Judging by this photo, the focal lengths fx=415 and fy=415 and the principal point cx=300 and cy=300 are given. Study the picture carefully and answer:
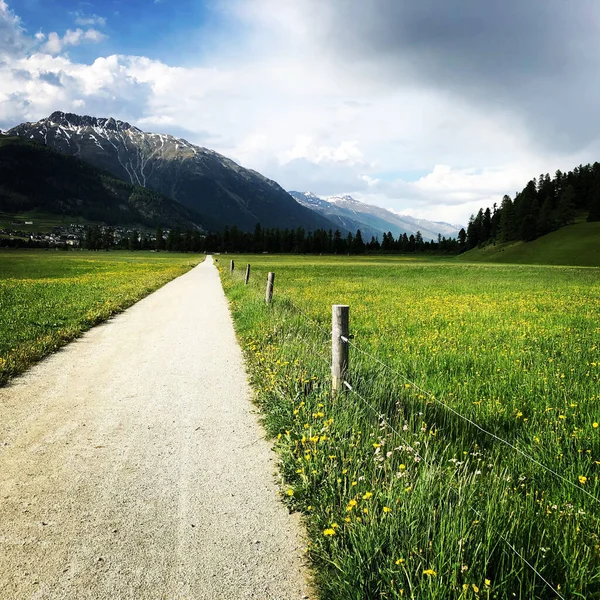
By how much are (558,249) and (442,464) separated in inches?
5346

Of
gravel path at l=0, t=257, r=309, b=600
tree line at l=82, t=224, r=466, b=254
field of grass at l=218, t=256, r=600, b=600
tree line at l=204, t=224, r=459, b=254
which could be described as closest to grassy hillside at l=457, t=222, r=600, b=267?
tree line at l=204, t=224, r=459, b=254

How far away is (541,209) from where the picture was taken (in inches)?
5561

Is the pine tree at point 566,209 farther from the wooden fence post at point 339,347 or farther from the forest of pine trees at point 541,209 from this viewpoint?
the wooden fence post at point 339,347

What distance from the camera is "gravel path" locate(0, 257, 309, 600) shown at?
335 centimetres

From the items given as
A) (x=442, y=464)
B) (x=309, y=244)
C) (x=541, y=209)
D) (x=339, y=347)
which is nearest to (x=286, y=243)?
(x=309, y=244)

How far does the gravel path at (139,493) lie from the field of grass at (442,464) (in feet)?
1.49

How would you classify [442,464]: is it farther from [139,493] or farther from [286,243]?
[286,243]

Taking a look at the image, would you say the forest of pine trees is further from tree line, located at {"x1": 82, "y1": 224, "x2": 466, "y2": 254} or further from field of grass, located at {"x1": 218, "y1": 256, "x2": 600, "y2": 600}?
field of grass, located at {"x1": 218, "y1": 256, "x2": 600, "y2": 600}

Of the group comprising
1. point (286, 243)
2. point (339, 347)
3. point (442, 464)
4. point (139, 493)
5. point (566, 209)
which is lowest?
point (139, 493)

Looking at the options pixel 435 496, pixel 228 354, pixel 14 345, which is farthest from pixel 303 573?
pixel 14 345

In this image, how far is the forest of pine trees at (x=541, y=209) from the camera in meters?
137

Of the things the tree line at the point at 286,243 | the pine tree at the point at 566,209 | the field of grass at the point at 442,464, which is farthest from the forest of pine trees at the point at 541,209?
the field of grass at the point at 442,464

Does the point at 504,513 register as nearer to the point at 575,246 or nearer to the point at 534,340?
the point at 534,340

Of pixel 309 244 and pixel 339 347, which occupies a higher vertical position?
pixel 309 244
